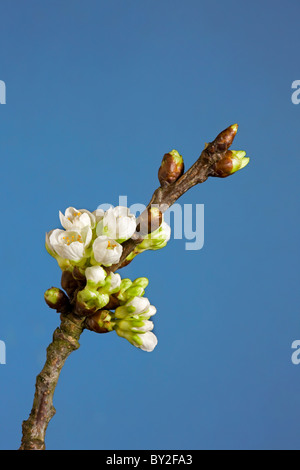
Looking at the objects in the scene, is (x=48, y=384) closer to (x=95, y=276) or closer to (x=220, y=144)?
(x=95, y=276)

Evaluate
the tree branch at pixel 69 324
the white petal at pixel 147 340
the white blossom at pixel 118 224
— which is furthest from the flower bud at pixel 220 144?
the white petal at pixel 147 340

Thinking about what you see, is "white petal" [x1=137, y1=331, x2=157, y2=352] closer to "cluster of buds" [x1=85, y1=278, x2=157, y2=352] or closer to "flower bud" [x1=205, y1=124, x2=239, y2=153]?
"cluster of buds" [x1=85, y1=278, x2=157, y2=352]

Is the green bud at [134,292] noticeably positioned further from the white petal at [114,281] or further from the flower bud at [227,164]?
the flower bud at [227,164]

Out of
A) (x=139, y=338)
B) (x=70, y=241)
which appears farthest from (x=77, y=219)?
(x=139, y=338)

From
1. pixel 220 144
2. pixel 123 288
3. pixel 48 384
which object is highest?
pixel 220 144

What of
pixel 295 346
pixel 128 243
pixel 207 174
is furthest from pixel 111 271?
pixel 295 346
